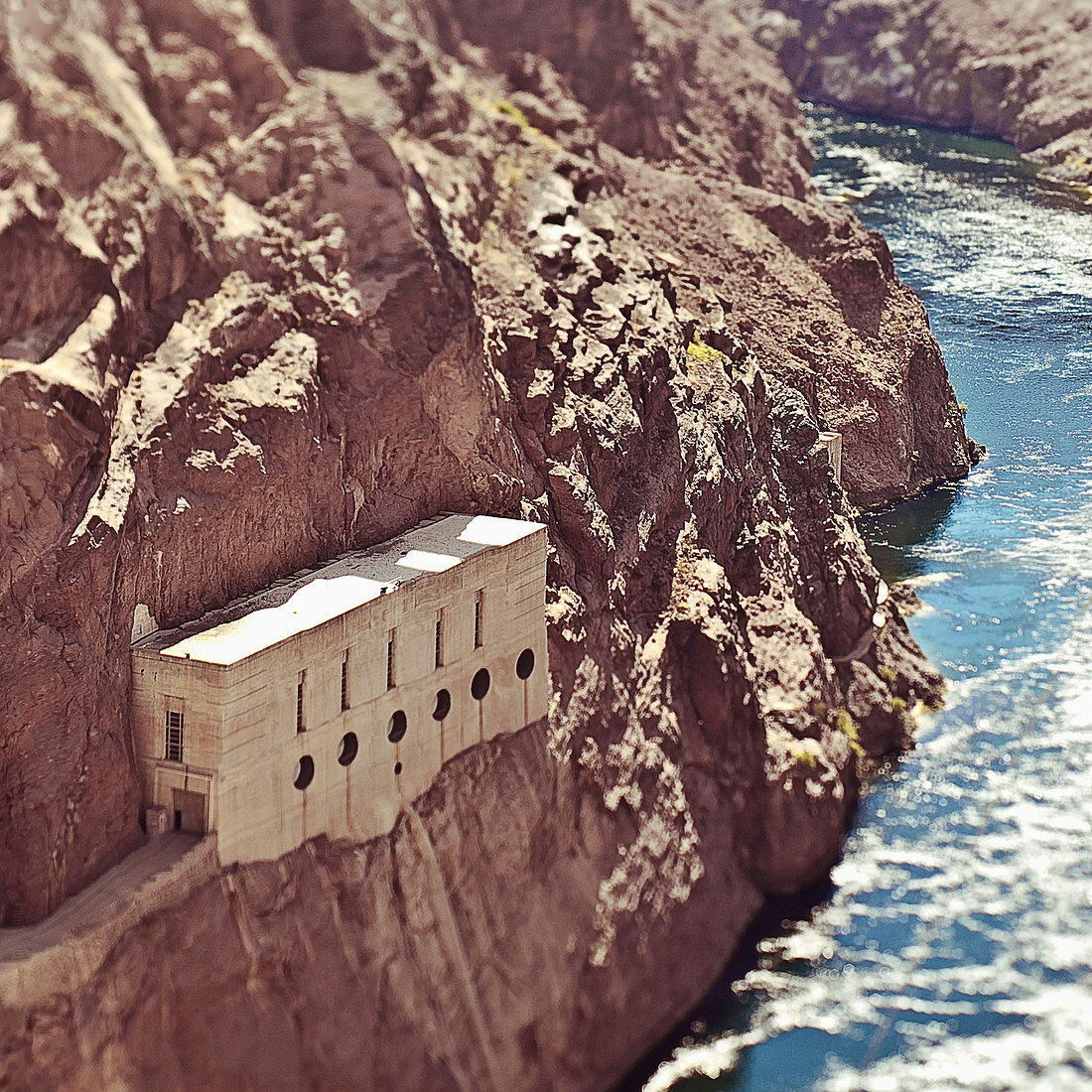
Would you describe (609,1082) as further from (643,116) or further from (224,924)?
(643,116)

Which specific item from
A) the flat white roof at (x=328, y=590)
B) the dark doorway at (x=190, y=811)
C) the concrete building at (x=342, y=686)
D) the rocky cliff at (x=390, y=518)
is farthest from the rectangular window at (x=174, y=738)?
the flat white roof at (x=328, y=590)

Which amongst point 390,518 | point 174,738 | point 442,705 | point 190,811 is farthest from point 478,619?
point 190,811

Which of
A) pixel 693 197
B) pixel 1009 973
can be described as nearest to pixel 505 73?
pixel 693 197

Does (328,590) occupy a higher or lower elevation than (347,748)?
higher

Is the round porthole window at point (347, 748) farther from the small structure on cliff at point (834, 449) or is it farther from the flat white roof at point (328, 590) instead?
the small structure on cliff at point (834, 449)

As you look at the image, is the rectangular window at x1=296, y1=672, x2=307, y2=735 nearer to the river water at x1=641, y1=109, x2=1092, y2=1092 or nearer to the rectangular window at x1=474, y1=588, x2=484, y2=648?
the rectangular window at x1=474, y1=588, x2=484, y2=648

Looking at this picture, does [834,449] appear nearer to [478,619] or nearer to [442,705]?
[478,619]
